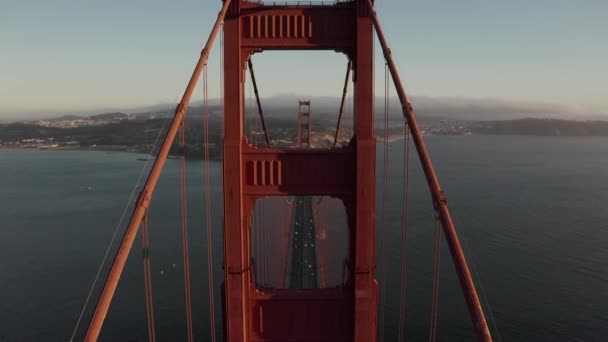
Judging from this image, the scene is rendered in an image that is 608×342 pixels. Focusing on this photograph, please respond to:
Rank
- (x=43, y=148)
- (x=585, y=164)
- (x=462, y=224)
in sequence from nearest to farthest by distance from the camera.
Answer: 1. (x=462, y=224)
2. (x=585, y=164)
3. (x=43, y=148)

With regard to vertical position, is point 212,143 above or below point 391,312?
above

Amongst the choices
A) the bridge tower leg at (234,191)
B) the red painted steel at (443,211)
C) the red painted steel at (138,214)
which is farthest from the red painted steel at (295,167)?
the red painted steel at (138,214)

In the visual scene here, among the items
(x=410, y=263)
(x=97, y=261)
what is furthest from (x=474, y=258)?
(x=97, y=261)

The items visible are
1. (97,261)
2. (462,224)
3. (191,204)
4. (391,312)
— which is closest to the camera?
(391,312)

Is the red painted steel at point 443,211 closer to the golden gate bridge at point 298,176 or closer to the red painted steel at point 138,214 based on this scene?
the golden gate bridge at point 298,176

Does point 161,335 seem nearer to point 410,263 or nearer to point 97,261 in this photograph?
point 97,261
